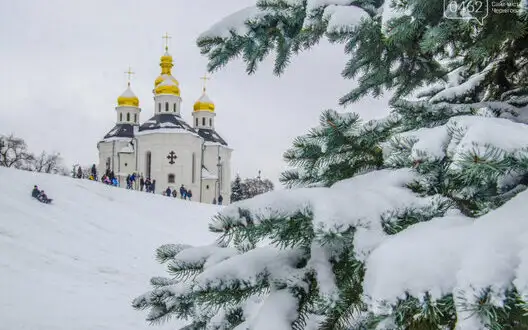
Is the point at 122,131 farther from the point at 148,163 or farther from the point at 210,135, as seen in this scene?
the point at 210,135

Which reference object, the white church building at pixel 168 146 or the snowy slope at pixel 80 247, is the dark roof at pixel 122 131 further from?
the snowy slope at pixel 80 247

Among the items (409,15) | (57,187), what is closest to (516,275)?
(409,15)

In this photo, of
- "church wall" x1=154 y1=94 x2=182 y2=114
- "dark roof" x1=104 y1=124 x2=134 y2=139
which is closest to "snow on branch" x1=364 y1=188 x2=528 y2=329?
"church wall" x1=154 y1=94 x2=182 y2=114

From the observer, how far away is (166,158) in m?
39.1

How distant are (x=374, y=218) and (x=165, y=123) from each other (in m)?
39.0

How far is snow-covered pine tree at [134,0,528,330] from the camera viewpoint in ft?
3.92

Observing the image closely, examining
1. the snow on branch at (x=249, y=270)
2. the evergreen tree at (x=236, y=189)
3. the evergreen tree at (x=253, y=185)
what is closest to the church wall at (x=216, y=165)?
the evergreen tree at (x=236, y=189)

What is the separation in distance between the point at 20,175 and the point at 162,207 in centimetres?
596

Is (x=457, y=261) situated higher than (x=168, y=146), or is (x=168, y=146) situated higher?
(x=168, y=146)

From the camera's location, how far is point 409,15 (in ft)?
6.68

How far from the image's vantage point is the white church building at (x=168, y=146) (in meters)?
39.3

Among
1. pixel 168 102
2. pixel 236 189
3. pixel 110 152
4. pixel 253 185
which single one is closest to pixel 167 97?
pixel 168 102

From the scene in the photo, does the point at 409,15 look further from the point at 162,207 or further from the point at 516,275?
the point at 162,207

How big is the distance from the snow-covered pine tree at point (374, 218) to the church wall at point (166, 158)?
37096 mm
